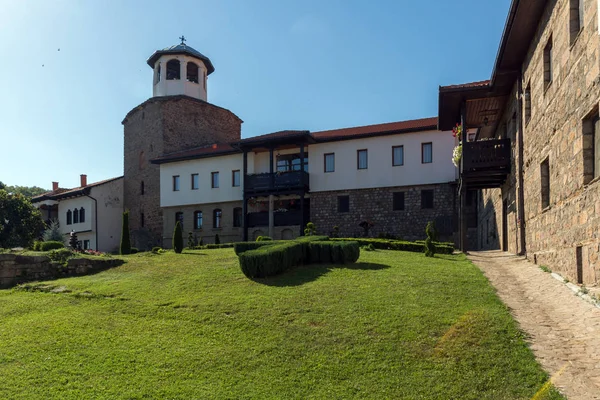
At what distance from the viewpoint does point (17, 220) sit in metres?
30.4

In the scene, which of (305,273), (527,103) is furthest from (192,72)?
(527,103)

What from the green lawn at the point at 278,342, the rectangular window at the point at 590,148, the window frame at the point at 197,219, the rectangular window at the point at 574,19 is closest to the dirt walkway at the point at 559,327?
the green lawn at the point at 278,342

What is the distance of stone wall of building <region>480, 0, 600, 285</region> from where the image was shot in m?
7.08

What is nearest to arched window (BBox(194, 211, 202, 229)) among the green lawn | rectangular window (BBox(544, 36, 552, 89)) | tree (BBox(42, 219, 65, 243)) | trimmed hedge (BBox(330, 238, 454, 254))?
tree (BBox(42, 219, 65, 243))

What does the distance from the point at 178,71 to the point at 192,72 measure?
1.08 m

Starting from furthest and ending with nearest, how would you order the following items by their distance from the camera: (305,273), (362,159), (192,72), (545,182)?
(192,72), (362,159), (305,273), (545,182)

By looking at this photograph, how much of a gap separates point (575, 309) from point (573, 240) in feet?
5.58

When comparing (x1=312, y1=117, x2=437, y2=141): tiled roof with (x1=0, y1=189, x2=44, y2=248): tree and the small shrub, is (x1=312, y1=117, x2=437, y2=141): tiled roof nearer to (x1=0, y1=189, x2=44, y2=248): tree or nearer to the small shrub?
the small shrub

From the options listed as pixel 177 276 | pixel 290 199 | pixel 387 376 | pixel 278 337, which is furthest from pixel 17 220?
pixel 387 376

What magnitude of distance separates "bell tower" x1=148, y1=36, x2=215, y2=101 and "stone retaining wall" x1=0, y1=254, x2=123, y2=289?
23.9 meters

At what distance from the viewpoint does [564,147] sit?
8633 mm

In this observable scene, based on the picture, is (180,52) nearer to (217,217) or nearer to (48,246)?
(217,217)

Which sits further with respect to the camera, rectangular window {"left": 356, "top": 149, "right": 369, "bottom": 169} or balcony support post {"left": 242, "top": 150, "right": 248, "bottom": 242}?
balcony support post {"left": 242, "top": 150, "right": 248, "bottom": 242}

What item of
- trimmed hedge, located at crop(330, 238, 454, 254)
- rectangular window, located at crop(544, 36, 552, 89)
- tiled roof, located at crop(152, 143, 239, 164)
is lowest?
trimmed hedge, located at crop(330, 238, 454, 254)
